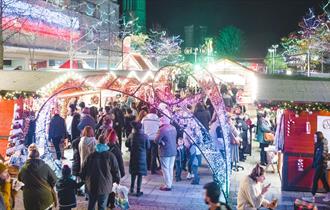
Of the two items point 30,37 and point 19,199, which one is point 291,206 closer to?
point 19,199

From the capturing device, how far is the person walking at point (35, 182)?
24.1 feet

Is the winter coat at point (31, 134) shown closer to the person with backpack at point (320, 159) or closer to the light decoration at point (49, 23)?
the person with backpack at point (320, 159)

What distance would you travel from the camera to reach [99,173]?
7820 mm

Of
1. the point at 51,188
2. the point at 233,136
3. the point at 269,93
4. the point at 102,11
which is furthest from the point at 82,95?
the point at 102,11

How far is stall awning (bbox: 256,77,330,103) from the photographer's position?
10594 mm

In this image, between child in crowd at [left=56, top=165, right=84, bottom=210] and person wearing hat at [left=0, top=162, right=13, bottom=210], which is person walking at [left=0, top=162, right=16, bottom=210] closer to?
person wearing hat at [left=0, top=162, right=13, bottom=210]

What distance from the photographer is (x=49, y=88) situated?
41.5ft

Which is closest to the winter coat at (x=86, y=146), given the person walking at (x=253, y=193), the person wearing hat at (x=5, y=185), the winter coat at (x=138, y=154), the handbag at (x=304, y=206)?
the winter coat at (x=138, y=154)

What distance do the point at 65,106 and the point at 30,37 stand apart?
696 inches

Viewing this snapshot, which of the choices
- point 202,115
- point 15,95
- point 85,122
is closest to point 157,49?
point 202,115

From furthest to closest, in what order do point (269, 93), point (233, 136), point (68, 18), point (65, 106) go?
point (68, 18)
point (65, 106)
point (233, 136)
point (269, 93)

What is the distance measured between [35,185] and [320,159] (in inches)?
241

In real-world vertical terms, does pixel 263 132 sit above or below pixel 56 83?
below

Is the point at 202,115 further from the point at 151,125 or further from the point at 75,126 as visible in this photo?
the point at 75,126
